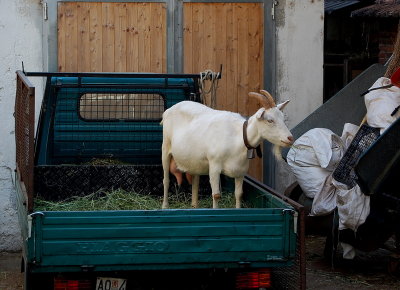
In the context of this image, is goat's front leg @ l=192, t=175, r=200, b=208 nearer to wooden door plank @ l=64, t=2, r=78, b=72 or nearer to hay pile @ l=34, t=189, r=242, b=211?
hay pile @ l=34, t=189, r=242, b=211

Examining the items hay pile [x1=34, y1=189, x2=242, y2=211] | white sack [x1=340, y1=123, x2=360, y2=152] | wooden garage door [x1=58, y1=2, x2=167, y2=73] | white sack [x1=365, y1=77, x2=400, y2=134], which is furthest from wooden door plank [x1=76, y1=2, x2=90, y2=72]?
white sack [x1=365, y1=77, x2=400, y2=134]

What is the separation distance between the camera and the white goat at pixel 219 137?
6355mm

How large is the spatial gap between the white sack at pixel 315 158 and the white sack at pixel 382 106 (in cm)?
70

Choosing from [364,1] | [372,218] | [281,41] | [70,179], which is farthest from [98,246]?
[364,1]

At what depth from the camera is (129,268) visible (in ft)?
18.7

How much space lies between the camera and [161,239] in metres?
5.70

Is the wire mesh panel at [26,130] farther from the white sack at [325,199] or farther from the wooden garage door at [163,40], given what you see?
the white sack at [325,199]

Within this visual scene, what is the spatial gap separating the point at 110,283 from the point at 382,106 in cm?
317

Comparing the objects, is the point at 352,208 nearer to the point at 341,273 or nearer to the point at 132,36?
the point at 341,273

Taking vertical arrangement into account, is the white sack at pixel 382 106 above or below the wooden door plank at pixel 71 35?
below

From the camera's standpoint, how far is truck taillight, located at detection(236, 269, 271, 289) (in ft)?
19.7

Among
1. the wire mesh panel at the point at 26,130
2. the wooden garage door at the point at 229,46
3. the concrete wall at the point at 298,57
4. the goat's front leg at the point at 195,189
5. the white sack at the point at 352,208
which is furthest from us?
the concrete wall at the point at 298,57

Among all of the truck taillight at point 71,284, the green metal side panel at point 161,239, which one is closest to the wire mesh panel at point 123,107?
the green metal side panel at point 161,239

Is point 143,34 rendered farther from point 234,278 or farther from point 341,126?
point 234,278
